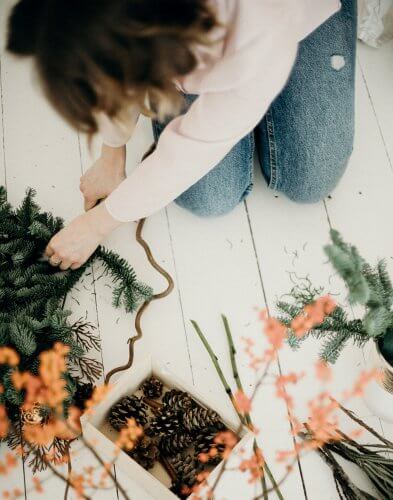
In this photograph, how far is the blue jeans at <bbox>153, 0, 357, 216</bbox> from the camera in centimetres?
106

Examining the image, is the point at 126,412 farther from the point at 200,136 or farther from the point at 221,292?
the point at 200,136

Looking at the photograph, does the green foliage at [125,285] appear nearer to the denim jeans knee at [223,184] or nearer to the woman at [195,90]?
the woman at [195,90]

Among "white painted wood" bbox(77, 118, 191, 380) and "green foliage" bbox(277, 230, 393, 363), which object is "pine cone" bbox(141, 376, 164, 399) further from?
"green foliage" bbox(277, 230, 393, 363)

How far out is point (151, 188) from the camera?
2.90 feet

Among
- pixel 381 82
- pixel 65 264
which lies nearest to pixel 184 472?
pixel 65 264

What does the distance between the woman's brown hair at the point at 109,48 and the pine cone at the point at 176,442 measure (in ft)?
1.73

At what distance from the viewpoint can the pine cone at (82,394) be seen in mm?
948

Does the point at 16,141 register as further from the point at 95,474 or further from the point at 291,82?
the point at 95,474

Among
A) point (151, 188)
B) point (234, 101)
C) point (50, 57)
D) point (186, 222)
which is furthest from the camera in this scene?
point (186, 222)

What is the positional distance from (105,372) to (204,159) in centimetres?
47

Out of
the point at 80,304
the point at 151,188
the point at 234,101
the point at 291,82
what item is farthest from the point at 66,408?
the point at 291,82

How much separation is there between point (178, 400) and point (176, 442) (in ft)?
0.22

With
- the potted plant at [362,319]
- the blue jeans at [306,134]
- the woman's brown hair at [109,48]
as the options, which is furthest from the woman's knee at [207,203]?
the woman's brown hair at [109,48]

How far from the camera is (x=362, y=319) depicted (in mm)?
844
